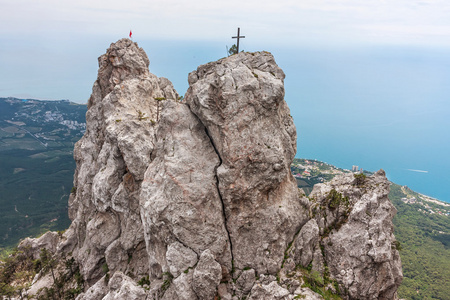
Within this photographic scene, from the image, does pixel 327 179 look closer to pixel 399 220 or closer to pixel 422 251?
pixel 399 220

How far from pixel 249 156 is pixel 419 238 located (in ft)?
418

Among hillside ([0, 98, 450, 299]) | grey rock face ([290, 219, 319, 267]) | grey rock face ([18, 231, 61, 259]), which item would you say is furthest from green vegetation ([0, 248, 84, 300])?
hillside ([0, 98, 450, 299])

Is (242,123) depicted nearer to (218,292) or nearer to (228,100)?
(228,100)

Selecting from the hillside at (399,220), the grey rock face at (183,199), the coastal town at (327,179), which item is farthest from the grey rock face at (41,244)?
the coastal town at (327,179)

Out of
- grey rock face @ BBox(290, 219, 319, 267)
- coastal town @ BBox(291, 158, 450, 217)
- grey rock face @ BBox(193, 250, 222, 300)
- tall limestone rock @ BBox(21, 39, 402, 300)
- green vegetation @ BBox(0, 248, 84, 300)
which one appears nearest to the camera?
grey rock face @ BBox(193, 250, 222, 300)

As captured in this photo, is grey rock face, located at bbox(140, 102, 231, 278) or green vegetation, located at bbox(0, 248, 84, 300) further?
green vegetation, located at bbox(0, 248, 84, 300)

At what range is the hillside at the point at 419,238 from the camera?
264 ft

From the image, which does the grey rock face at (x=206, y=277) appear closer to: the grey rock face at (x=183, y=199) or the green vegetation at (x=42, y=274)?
the grey rock face at (x=183, y=199)

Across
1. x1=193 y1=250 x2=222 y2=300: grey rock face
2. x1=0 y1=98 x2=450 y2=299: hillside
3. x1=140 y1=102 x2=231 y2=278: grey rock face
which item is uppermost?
x1=140 y1=102 x2=231 y2=278: grey rock face

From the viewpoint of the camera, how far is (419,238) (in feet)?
380

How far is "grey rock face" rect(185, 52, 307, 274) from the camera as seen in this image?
2628cm

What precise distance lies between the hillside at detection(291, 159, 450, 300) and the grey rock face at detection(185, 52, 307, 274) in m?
71.7

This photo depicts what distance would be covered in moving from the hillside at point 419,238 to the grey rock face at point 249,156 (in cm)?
7171

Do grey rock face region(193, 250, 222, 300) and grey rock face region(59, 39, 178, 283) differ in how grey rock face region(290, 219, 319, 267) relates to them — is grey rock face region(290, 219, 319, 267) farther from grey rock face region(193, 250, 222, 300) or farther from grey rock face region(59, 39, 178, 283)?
grey rock face region(59, 39, 178, 283)
